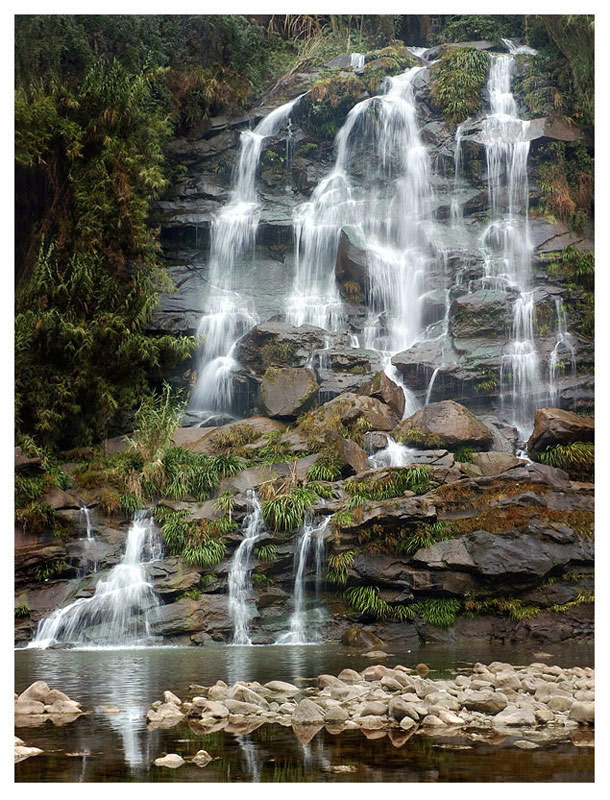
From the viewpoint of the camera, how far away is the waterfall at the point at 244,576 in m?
8.21

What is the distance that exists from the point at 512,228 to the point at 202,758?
349 inches

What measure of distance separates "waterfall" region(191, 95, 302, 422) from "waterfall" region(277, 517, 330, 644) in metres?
2.68

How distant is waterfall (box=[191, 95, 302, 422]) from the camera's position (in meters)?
10.9

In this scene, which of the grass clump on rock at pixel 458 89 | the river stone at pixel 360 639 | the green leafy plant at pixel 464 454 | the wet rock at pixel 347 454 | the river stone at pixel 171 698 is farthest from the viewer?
the grass clump on rock at pixel 458 89

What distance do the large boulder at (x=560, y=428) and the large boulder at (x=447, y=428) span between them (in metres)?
0.63

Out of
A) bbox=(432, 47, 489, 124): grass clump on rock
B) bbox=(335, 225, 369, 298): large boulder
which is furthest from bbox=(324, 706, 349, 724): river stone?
bbox=(432, 47, 489, 124): grass clump on rock

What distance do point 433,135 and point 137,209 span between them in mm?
4446

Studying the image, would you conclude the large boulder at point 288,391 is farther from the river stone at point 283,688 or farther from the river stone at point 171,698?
the river stone at point 171,698

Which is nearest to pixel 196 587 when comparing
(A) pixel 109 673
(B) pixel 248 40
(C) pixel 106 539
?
(C) pixel 106 539

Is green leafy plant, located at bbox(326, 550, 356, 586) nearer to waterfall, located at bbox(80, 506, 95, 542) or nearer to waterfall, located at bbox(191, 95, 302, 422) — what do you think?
waterfall, located at bbox(80, 506, 95, 542)

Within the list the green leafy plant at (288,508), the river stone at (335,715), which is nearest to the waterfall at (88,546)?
the green leafy plant at (288,508)

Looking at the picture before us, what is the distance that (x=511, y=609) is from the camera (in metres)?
7.94
